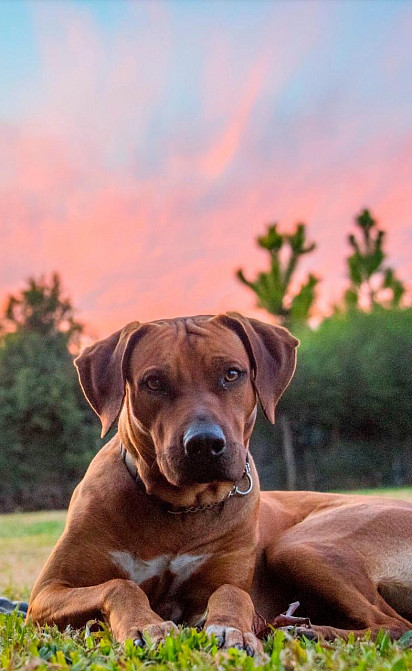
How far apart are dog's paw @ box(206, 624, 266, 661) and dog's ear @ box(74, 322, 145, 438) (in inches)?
47.9

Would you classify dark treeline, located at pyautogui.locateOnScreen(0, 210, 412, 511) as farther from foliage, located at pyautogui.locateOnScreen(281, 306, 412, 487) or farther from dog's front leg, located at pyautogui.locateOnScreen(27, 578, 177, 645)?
dog's front leg, located at pyautogui.locateOnScreen(27, 578, 177, 645)

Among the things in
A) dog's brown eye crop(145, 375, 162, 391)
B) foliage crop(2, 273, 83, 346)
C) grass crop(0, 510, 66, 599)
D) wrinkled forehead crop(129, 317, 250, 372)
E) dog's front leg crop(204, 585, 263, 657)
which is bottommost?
grass crop(0, 510, 66, 599)

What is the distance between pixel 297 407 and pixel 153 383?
67.0 ft

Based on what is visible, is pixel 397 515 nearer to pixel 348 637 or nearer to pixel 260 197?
pixel 348 637

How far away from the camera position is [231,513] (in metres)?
3.68

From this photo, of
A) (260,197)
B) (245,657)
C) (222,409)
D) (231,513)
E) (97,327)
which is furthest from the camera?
(97,327)

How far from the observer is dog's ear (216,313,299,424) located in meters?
3.72

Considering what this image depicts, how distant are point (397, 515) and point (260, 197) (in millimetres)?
10130

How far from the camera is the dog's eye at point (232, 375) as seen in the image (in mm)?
3488

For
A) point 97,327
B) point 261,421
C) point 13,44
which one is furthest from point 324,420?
point 13,44

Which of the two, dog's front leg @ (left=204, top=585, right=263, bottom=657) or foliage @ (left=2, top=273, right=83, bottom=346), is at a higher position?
foliage @ (left=2, top=273, right=83, bottom=346)

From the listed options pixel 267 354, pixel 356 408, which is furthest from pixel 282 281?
pixel 267 354

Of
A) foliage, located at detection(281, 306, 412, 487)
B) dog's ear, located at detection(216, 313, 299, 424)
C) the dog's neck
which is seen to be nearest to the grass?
the dog's neck

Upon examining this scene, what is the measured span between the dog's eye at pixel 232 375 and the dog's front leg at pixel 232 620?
Result: 0.95 meters
